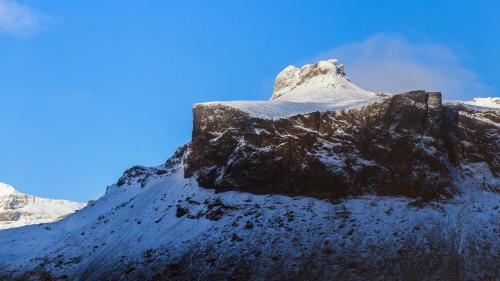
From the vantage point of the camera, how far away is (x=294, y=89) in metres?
76.8

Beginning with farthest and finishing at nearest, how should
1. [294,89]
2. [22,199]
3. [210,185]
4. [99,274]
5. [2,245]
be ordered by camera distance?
[22,199]
[294,89]
[2,245]
[210,185]
[99,274]

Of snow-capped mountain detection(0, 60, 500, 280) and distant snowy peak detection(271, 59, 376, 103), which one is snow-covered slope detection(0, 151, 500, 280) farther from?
distant snowy peak detection(271, 59, 376, 103)

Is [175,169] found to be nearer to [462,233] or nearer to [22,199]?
[462,233]

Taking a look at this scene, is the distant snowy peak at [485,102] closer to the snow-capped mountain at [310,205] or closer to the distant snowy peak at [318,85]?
the snow-capped mountain at [310,205]

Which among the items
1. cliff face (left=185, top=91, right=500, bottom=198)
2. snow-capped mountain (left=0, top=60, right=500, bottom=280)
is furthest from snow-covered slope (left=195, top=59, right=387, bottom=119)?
cliff face (left=185, top=91, right=500, bottom=198)

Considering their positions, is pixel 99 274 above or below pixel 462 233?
below

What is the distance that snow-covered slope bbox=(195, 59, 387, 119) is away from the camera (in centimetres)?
5466

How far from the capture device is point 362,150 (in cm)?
4953

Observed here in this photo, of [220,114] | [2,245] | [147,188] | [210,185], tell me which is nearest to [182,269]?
[210,185]

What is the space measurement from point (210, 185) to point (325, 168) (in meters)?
11.2

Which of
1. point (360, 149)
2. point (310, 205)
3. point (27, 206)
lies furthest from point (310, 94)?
point (27, 206)

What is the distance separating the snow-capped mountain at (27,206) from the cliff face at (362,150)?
120 metres

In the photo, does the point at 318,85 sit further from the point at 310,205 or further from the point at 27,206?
the point at 27,206

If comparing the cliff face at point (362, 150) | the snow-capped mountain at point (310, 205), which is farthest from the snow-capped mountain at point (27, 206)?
the cliff face at point (362, 150)
